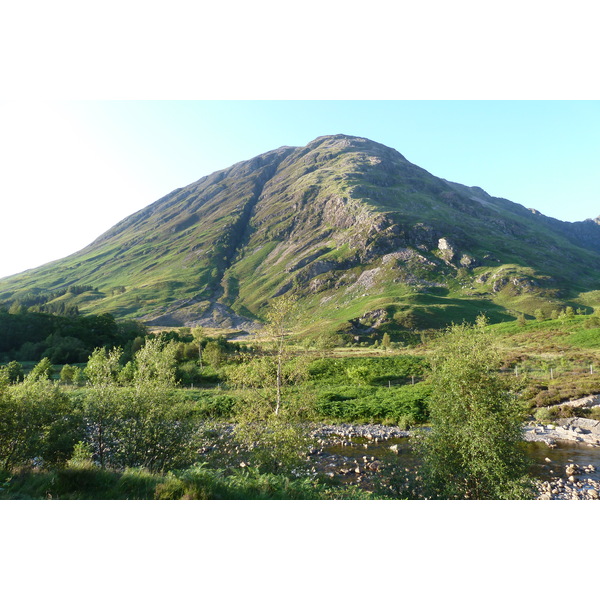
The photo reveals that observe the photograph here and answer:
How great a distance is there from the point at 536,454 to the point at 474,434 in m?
16.4

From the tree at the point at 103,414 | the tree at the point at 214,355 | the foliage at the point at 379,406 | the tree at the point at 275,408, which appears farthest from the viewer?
the tree at the point at 214,355

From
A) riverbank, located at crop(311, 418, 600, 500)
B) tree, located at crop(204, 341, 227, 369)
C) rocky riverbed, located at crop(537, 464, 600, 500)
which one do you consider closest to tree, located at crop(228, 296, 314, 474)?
riverbank, located at crop(311, 418, 600, 500)

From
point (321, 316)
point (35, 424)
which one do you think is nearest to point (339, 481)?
point (35, 424)

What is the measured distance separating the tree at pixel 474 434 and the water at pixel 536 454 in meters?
6.55

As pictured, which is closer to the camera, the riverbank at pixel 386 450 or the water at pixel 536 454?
the riverbank at pixel 386 450

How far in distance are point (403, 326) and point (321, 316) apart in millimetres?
54553

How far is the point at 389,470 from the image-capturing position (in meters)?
18.1

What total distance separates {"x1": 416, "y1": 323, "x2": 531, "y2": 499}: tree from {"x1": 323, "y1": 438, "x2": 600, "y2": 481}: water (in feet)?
21.5

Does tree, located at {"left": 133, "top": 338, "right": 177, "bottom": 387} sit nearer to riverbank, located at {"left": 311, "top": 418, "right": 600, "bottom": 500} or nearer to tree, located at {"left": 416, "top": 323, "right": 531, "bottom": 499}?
riverbank, located at {"left": 311, "top": 418, "right": 600, "bottom": 500}

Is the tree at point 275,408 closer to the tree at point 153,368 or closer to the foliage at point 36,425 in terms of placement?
the tree at point 153,368

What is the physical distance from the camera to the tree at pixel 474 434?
1543 cm

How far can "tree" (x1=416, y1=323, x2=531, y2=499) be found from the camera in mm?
15430

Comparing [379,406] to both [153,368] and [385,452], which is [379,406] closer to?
[385,452]

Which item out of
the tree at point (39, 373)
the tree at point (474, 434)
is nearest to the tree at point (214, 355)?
the tree at point (39, 373)
